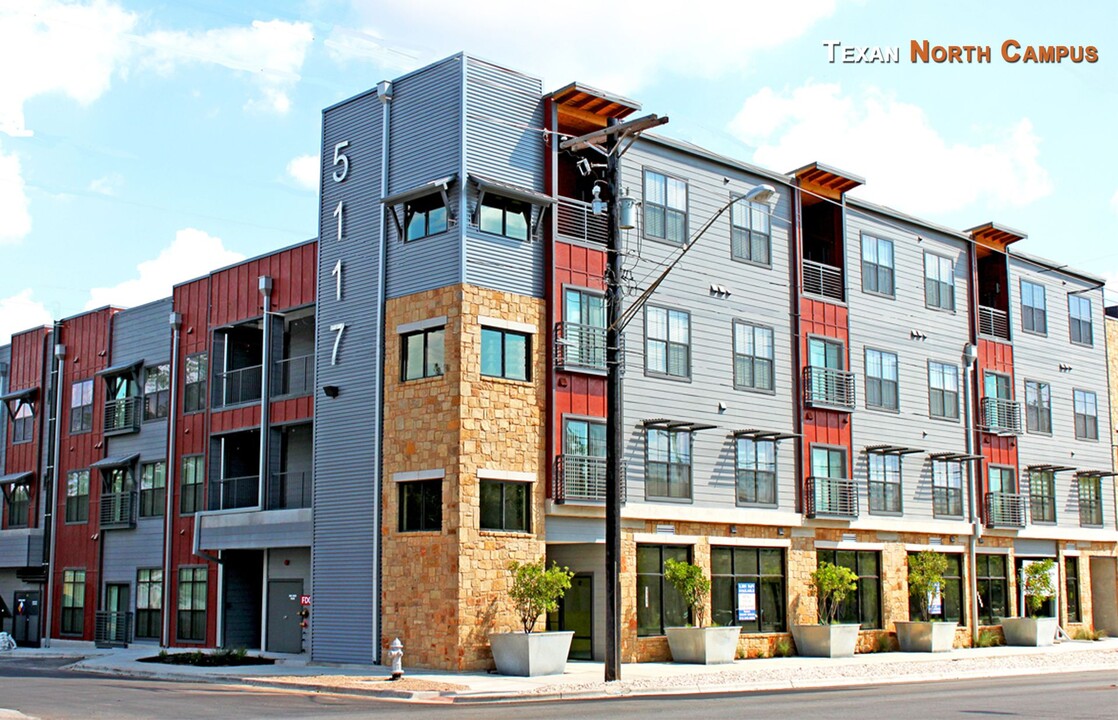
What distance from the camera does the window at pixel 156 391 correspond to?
1617 inches

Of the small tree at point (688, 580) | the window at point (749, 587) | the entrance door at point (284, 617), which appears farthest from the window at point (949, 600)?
the entrance door at point (284, 617)

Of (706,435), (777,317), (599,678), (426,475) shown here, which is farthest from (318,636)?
(777,317)

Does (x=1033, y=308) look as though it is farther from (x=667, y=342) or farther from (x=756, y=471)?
(x=667, y=342)

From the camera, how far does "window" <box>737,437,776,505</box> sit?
35.4 metres

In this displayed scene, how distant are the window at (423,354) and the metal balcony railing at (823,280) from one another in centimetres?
1321

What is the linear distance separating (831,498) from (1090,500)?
15.7 metres

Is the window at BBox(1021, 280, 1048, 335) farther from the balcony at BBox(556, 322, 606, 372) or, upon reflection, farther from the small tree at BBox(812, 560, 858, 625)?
the balcony at BBox(556, 322, 606, 372)

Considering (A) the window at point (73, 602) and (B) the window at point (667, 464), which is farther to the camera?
(A) the window at point (73, 602)

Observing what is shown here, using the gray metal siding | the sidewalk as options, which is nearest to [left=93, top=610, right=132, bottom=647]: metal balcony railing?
the sidewalk

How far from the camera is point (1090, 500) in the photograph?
156 ft


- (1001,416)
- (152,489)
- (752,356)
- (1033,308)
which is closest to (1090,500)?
(1001,416)

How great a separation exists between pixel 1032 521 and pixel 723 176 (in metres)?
18.3

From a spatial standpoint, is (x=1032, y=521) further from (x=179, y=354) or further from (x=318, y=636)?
(x=179, y=354)

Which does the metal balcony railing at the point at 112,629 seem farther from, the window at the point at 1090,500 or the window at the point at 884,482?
the window at the point at 1090,500
